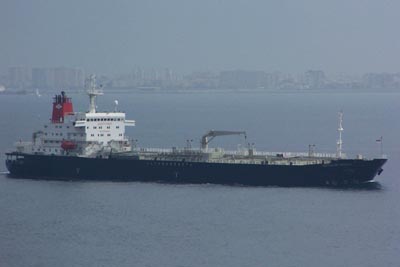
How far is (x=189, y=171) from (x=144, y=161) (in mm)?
2431

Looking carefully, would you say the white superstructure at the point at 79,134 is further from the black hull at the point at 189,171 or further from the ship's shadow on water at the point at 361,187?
A: the ship's shadow on water at the point at 361,187

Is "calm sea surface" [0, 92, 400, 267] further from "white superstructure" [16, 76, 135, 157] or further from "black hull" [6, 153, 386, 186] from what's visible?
"white superstructure" [16, 76, 135, 157]

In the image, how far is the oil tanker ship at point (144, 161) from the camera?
189 feet

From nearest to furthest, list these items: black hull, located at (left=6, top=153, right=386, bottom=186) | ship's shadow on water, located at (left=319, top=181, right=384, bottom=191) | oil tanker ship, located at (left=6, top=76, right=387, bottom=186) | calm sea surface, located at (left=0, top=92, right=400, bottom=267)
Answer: calm sea surface, located at (left=0, top=92, right=400, bottom=267) < ship's shadow on water, located at (left=319, top=181, right=384, bottom=191) < black hull, located at (left=6, top=153, right=386, bottom=186) < oil tanker ship, located at (left=6, top=76, right=387, bottom=186)

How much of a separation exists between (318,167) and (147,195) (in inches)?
348

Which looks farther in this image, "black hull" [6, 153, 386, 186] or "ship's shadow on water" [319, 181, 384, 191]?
"black hull" [6, 153, 386, 186]

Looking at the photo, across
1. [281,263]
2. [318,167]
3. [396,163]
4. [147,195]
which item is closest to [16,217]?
[147,195]

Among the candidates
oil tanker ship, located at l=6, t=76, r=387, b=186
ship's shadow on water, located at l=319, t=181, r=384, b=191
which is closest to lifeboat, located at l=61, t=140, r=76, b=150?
oil tanker ship, located at l=6, t=76, r=387, b=186

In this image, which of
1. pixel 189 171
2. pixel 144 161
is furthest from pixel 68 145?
pixel 189 171

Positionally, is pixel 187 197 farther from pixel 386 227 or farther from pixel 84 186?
pixel 386 227

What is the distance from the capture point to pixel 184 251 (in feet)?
134

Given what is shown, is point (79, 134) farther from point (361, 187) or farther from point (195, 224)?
point (195, 224)

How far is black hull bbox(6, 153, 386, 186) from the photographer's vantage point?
57406mm

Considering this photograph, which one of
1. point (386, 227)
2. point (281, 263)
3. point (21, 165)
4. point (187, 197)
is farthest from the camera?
point (21, 165)
